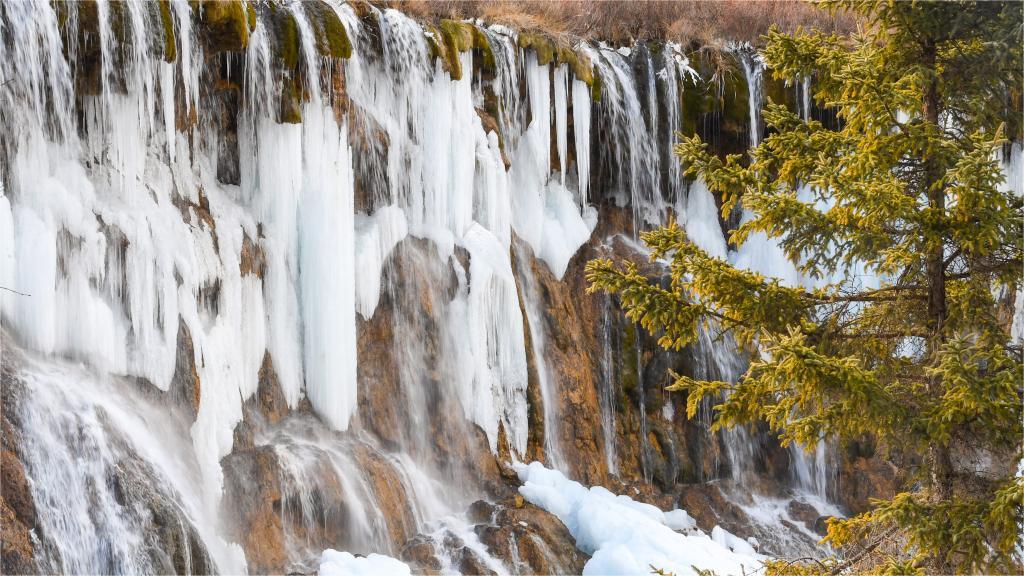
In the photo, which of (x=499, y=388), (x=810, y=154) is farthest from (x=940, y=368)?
(x=499, y=388)

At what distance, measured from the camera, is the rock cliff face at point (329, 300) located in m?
9.09

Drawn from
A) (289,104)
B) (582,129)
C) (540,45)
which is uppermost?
(540,45)

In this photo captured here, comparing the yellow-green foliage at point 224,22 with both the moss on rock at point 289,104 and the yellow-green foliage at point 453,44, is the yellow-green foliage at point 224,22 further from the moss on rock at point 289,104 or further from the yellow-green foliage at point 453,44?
the yellow-green foliage at point 453,44

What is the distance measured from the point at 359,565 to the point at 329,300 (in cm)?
287

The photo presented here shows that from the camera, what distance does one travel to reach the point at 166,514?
8.98 m

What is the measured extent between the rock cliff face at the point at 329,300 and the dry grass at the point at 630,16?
33.4 inches

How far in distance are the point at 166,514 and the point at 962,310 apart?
610 centimetres

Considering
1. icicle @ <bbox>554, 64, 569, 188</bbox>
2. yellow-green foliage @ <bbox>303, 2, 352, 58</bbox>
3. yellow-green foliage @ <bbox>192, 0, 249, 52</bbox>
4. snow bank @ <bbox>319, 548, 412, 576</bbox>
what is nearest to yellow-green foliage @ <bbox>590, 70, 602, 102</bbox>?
icicle @ <bbox>554, 64, 569, 188</bbox>

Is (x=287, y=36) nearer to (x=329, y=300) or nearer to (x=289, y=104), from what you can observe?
(x=289, y=104)

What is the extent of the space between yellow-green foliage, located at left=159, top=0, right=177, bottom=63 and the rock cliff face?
2 cm

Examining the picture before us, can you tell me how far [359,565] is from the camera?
390 inches

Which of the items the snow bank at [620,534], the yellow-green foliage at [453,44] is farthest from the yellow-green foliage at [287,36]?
the snow bank at [620,534]

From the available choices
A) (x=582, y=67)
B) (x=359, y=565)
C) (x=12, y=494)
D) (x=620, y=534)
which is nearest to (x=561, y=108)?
(x=582, y=67)

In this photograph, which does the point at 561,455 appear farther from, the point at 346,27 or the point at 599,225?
the point at 346,27
